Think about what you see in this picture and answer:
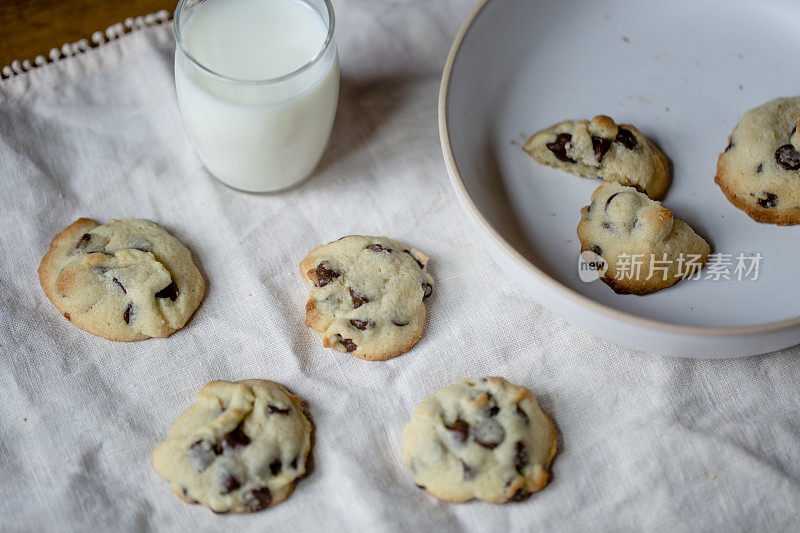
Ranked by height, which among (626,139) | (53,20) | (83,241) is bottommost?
(83,241)

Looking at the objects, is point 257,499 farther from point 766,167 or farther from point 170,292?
point 766,167

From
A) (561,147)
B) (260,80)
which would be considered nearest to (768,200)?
(561,147)

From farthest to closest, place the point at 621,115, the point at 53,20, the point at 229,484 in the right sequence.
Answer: the point at 53,20 < the point at 621,115 < the point at 229,484

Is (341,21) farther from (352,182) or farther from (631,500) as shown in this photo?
(631,500)

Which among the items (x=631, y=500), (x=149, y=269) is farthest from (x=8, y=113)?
(x=631, y=500)

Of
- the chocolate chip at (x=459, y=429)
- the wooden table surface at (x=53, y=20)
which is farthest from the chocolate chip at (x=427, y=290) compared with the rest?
the wooden table surface at (x=53, y=20)

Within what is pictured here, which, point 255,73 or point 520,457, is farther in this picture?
point 255,73

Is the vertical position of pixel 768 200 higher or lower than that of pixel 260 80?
lower

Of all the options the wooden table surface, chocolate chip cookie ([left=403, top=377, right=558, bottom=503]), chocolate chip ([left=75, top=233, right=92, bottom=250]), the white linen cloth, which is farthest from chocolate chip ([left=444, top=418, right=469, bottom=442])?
the wooden table surface

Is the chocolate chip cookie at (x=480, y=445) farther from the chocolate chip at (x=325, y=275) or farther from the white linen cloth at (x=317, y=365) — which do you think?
the chocolate chip at (x=325, y=275)
